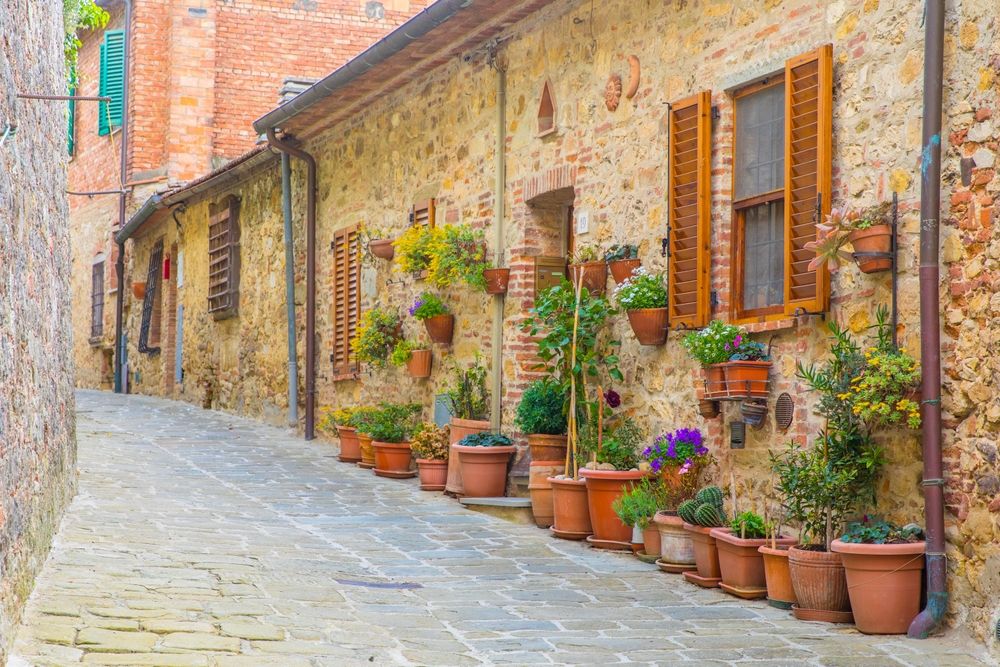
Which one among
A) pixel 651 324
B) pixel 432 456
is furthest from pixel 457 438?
pixel 651 324

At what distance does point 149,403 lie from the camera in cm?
1889

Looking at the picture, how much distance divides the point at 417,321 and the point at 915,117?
652 centimetres

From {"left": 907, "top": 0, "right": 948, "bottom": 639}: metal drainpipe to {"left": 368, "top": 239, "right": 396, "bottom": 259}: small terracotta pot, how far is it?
7059 mm

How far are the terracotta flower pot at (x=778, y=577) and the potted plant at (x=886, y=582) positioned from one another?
575 mm

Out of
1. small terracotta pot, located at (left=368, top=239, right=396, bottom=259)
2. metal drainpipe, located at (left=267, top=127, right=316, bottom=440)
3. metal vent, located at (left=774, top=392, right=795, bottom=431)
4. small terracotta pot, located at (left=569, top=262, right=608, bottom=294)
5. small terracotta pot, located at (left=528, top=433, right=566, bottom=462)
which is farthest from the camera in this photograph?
metal drainpipe, located at (left=267, top=127, right=316, bottom=440)

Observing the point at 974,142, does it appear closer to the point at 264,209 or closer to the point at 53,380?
the point at 53,380

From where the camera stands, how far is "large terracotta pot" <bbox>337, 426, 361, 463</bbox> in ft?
40.9

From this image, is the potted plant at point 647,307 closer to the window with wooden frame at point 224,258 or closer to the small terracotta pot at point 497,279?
the small terracotta pot at point 497,279

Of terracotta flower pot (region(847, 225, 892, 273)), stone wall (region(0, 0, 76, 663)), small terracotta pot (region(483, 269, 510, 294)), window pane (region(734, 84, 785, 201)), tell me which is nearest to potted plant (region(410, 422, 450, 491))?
small terracotta pot (region(483, 269, 510, 294))

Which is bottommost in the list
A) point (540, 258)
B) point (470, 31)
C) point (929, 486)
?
point (929, 486)

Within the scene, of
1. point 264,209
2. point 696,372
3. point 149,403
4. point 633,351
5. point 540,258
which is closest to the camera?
point 696,372

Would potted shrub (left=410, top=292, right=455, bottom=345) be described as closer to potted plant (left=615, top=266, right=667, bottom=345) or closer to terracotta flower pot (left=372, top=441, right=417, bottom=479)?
terracotta flower pot (left=372, top=441, right=417, bottom=479)

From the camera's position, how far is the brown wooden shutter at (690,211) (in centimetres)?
776

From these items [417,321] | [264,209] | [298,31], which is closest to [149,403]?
[264,209]
